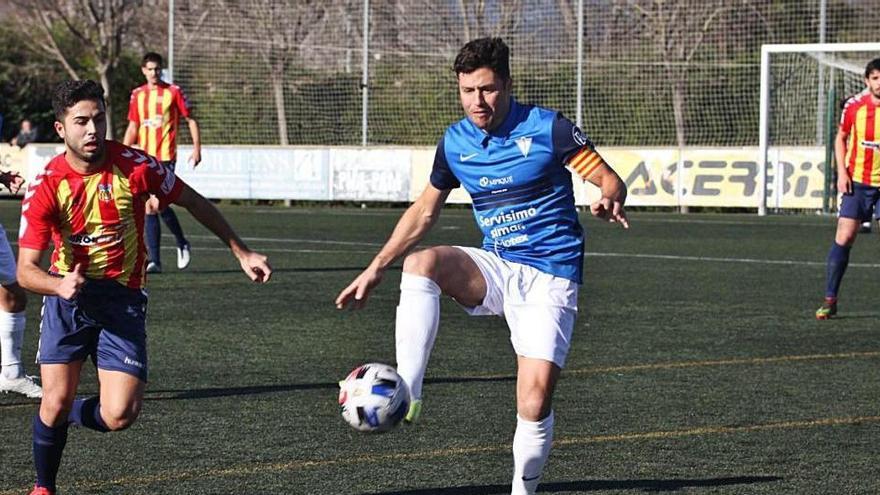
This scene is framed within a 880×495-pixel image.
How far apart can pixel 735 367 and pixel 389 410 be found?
4744 millimetres

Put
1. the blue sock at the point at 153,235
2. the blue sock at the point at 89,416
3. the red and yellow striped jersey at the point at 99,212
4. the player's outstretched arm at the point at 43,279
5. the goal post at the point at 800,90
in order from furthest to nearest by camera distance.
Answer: the goal post at the point at 800,90 → the blue sock at the point at 153,235 → the blue sock at the point at 89,416 → the red and yellow striped jersey at the point at 99,212 → the player's outstretched arm at the point at 43,279

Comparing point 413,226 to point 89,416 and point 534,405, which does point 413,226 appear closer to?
point 534,405

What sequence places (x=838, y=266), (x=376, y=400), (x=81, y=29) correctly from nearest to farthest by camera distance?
(x=376, y=400), (x=838, y=266), (x=81, y=29)

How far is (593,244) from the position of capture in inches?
794

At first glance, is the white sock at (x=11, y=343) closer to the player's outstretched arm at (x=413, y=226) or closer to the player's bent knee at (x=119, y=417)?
the player's bent knee at (x=119, y=417)

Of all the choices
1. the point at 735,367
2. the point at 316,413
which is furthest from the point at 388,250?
the point at 735,367

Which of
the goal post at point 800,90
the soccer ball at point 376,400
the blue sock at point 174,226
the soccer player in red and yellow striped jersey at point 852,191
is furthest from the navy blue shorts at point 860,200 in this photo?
the goal post at point 800,90

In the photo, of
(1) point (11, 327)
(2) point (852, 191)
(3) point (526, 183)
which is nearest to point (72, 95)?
(3) point (526, 183)

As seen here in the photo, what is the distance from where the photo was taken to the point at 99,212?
19.1ft

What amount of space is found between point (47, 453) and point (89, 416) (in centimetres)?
27

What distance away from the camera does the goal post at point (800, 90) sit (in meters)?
26.3

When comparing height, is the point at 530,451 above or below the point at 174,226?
below

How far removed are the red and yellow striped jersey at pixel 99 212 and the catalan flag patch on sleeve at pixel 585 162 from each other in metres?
1.58

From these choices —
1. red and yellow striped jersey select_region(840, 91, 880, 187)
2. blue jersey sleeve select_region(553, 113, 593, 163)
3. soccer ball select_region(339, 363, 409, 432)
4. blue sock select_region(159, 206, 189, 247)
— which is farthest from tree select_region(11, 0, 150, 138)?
soccer ball select_region(339, 363, 409, 432)
